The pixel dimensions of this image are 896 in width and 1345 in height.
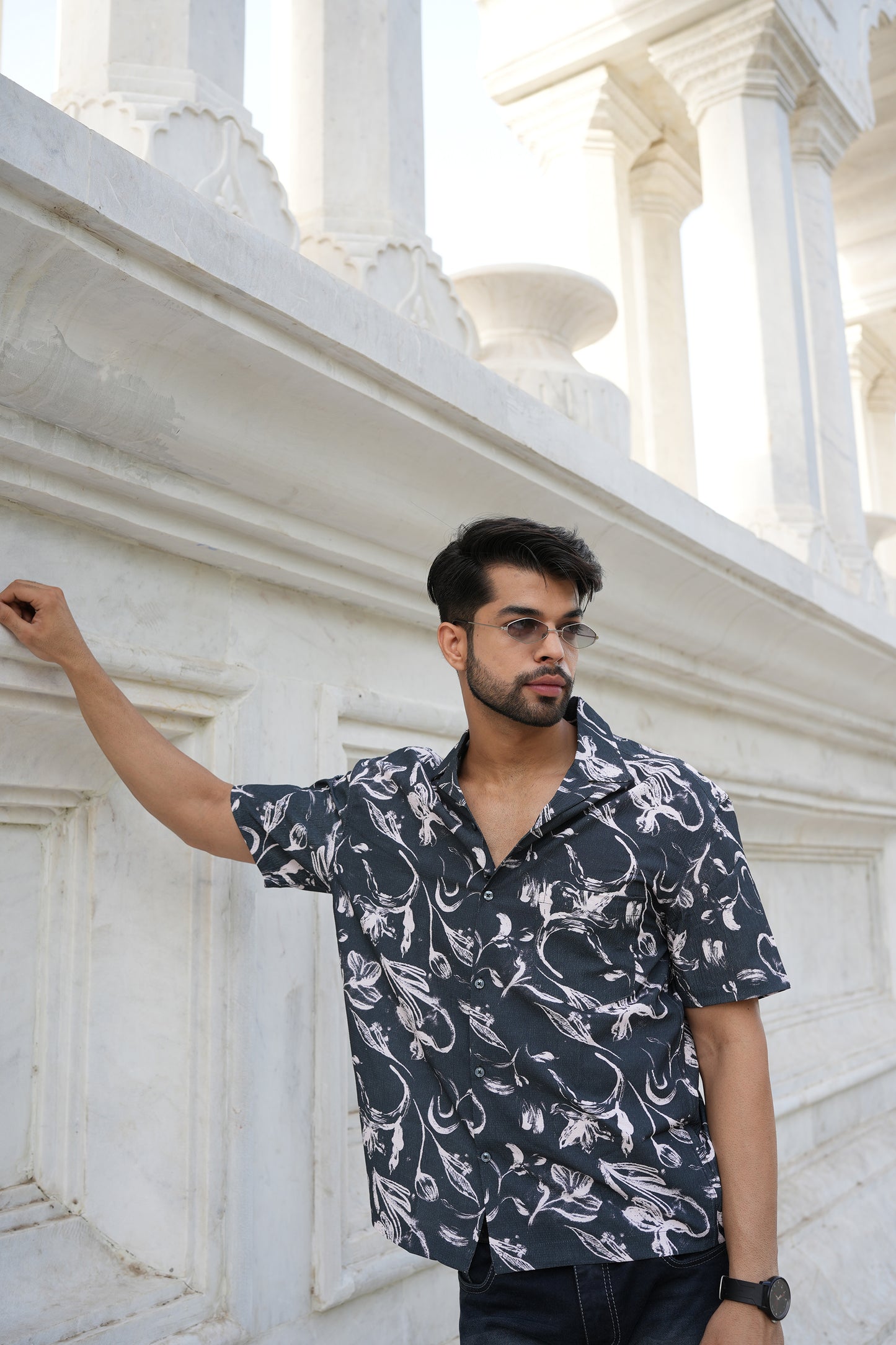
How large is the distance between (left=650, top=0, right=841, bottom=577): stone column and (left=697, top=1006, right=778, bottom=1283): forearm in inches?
114

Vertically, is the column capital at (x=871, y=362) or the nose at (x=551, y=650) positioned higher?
the column capital at (x=871, y=362)

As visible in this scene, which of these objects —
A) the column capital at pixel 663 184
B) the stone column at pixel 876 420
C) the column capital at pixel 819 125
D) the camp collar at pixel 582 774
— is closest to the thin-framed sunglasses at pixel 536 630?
the camp collar at pixel 582 774

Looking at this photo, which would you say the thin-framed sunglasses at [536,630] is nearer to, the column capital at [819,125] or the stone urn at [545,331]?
the stone urn at [545,331]

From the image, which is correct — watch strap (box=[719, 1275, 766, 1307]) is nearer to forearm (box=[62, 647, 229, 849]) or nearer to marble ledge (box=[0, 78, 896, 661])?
forearm (box=[62, 647, 229, 849])

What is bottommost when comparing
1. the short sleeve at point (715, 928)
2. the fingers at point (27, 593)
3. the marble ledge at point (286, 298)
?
the short sleeve at point (715, 928)

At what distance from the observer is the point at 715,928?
64.1 inches

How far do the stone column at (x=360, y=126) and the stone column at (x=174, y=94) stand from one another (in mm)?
405

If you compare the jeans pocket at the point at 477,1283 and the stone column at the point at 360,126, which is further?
the stone column at the point at 360,126

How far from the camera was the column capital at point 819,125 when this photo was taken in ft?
16.1

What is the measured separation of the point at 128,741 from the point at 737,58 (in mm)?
3917

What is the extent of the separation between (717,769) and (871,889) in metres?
1.77

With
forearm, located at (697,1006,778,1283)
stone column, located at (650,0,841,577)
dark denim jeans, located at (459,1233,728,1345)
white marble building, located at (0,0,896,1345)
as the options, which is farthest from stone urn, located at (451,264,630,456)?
dark denim jeans, located at (459,1233,728,1345)

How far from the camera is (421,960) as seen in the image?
1.71 meters

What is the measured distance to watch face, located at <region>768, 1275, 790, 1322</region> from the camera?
5.03ft
